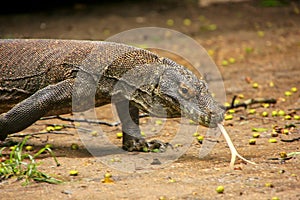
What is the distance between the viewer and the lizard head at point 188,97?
17.3 feet

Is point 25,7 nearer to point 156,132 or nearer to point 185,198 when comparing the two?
point 156,132

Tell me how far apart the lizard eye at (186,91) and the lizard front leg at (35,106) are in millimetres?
1062

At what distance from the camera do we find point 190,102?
5.36m

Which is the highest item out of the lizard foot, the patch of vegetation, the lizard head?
the lizard head

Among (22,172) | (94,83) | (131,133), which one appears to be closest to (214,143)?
(131,133)

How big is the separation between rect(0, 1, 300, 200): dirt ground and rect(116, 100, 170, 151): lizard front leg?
0.42 meters

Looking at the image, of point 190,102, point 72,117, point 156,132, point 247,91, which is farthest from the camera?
point 247,91

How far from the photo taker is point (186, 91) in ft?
17.6

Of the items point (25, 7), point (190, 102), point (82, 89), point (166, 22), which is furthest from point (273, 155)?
point (25, 7)

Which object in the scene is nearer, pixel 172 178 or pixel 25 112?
pixel 172 178

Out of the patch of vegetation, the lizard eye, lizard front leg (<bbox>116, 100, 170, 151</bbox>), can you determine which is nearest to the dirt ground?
the patch of vegetation

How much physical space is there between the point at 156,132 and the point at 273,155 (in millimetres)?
1698

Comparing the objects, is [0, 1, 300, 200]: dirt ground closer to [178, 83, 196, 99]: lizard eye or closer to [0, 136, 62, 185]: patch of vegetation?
[0, 136, 62, 185]: patch of vegetation

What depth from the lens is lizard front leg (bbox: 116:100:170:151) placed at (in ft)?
19.5
